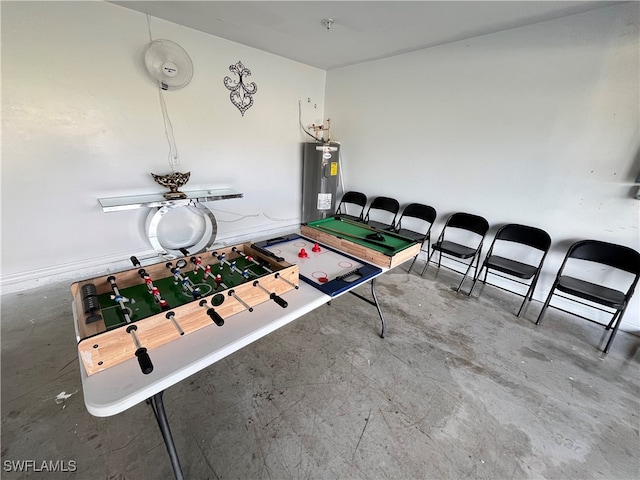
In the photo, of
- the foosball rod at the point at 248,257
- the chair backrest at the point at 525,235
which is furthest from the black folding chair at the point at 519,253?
the foosball rod at the point at 248,257

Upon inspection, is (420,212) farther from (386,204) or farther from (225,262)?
(225,262)

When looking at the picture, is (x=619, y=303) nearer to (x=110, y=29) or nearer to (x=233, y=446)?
A: (x=233, y=446)

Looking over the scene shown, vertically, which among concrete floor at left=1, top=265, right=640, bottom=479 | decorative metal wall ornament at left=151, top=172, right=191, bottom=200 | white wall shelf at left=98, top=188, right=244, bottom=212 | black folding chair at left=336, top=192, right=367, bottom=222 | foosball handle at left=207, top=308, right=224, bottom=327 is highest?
decorative metal wall ornament at left=151, top=172, right=191, bottom=200

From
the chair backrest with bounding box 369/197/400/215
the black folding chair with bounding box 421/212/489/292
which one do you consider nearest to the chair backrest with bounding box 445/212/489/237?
the black folding chair with bounding box 421/212/489/292

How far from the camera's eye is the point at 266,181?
398 centimetres

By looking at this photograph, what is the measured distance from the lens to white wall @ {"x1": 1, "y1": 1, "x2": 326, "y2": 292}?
2.21 m

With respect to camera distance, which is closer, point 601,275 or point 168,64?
point 601,275

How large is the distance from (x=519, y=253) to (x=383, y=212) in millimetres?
1703

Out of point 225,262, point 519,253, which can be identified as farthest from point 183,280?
point 519,253

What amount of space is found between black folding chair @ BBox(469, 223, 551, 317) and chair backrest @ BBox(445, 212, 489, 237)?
153 mm

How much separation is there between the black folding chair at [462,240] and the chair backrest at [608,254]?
741mm

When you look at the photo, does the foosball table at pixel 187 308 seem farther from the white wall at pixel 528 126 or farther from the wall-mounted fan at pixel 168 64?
the wall-mounted fan at pixel 168 64

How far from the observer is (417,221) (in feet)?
11.7

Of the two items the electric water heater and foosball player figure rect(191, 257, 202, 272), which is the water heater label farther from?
foosball player figure rect(191, 257, 202, 272)
